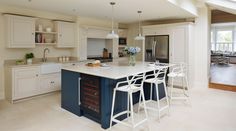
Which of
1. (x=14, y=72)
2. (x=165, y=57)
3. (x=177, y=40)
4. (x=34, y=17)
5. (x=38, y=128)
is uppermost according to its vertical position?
(x=34, y=17)

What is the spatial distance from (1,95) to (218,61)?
37.4 ft

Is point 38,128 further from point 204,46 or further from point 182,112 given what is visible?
point 204,46

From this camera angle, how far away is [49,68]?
4.68 metres

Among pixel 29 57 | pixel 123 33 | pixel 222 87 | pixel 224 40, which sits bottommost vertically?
pixel 222 87

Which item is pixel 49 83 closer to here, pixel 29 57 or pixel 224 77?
pixel 29 57

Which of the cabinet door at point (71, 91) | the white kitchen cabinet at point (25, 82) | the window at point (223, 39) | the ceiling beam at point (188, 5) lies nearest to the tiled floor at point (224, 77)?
the ceiling beam at point (188, 5)

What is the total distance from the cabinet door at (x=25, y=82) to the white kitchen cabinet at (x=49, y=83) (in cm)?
13

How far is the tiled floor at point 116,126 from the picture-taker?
292 cm

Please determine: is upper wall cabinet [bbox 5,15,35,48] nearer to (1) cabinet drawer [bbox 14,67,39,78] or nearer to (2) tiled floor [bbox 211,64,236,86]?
(1) cabinet drawer [bbox 14,67,39,78]

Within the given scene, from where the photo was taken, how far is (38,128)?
9.45 feet

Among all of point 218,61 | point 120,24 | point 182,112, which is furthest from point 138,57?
point 218,61

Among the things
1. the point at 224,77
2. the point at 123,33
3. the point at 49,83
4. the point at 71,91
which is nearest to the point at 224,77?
the point at 224,77

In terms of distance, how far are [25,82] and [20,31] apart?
4.11ft

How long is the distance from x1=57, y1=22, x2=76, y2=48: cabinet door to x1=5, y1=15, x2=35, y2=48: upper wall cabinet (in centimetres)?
79
